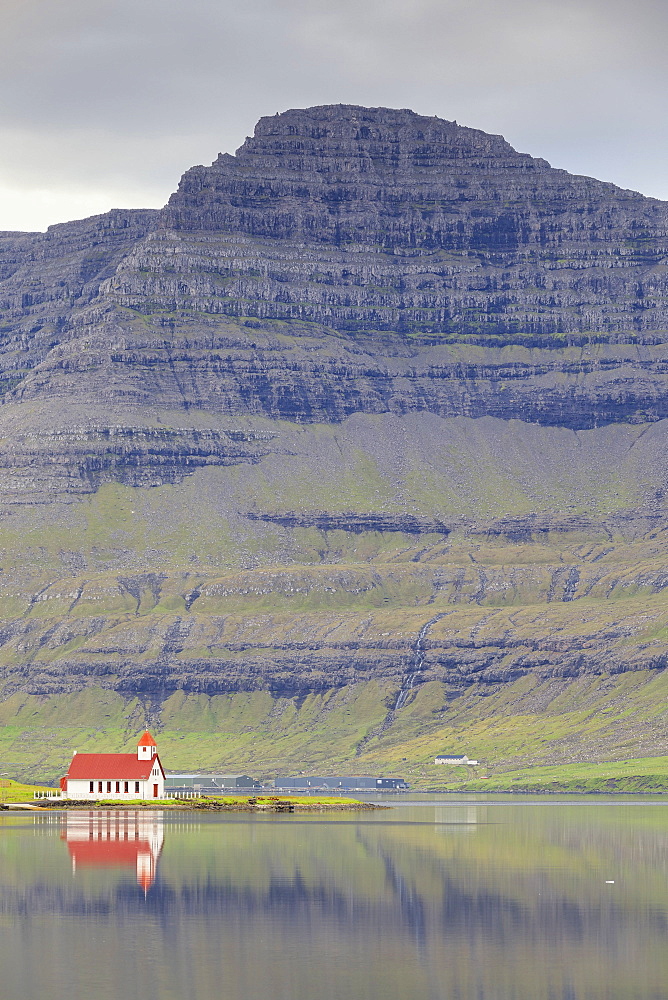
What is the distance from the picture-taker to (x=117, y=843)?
5999 inches

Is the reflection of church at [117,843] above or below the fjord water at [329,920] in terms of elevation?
below

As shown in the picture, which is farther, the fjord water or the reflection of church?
the reflection of church

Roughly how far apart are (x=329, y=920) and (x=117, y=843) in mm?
57779

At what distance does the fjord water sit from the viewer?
78.2 metres

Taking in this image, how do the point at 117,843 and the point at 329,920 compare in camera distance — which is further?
the point at 117,843

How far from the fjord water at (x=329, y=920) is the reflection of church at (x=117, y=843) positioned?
0.44 metres

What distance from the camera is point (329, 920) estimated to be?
9775 centimetres

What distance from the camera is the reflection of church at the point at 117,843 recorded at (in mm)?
128000

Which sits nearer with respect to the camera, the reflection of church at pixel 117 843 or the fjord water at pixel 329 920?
the fjord water at pixel 329 920

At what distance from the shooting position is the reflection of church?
128m

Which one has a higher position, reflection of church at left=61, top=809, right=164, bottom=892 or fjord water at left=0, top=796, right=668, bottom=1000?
fjord water at left=0, top=796, right=668, bottom=1000

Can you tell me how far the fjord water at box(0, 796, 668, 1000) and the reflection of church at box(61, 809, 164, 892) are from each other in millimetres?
441

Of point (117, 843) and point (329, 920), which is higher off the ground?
point (329, 920)

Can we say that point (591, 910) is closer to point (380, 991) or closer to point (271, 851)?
point (380, 991)
